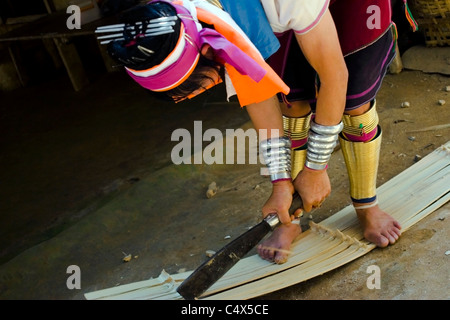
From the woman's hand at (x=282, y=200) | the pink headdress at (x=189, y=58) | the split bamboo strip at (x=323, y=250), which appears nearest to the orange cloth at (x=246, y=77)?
the pink headdress at (x=189, y=58)

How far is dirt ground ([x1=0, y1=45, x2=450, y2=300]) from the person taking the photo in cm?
202

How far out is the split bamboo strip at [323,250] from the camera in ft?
6.50

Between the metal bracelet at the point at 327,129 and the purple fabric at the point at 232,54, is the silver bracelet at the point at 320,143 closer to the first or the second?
the metal bracelet at the point at 327,129

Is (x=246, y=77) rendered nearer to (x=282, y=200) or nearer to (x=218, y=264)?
(x=282, y=200)

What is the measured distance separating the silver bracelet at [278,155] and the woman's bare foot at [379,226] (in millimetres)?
472

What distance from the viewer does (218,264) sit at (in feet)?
5.87

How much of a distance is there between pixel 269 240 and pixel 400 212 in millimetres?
536

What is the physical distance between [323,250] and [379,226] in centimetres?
23

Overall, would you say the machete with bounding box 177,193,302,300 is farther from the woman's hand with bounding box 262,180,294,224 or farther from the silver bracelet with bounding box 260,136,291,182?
the silver bracelet with bounding box 260,136,291,182

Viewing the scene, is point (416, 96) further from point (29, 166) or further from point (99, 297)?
point (29, 166)

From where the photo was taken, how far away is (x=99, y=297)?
2.08 meters

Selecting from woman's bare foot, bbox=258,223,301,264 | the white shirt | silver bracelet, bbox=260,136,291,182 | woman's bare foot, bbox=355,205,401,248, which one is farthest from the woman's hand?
the white shirt

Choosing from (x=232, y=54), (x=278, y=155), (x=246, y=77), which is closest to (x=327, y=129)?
(x=278, y=155)

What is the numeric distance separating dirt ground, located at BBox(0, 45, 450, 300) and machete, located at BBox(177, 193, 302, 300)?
26 cm
